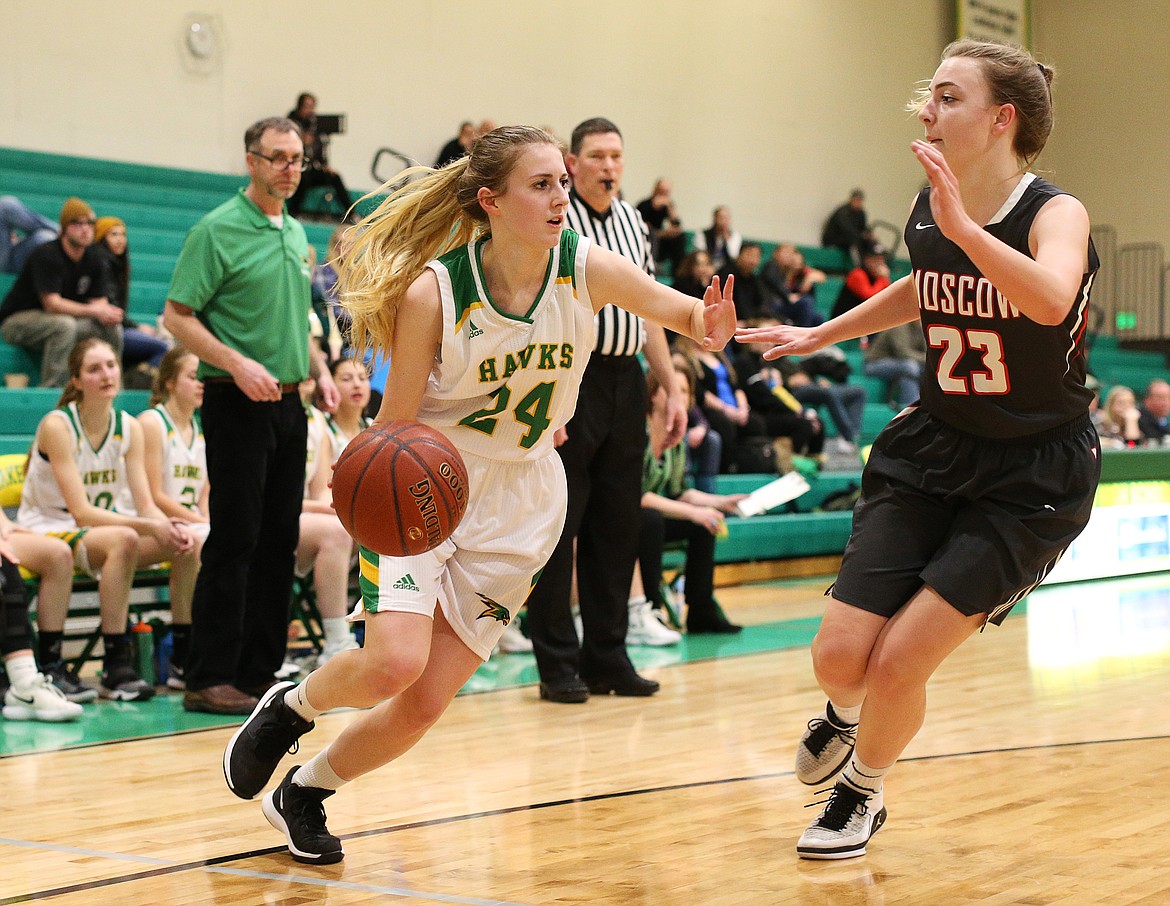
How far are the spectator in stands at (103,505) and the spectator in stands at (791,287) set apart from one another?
312 inches

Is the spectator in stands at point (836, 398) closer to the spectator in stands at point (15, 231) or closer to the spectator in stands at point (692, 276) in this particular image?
the spectator in stands at point (692, 276)

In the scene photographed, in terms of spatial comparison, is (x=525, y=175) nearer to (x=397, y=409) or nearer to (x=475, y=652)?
(x=397, y=409)

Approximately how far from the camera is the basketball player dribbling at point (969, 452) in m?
3.15

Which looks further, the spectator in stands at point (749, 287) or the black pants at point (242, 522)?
the spectator in stands at point (749, 287)

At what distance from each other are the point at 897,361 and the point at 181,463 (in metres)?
9.30

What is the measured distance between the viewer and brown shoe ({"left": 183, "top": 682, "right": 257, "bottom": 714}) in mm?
5395

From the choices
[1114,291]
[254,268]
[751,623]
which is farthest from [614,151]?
[1114,291]

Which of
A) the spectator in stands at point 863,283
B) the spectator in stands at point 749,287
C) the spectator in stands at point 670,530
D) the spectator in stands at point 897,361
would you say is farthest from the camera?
the spectator in stands at point 863,283

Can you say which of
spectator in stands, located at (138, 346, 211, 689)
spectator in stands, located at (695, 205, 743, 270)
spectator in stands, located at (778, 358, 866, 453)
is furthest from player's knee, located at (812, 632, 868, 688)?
spectator in stands, located at (695, 205, 743, 270)

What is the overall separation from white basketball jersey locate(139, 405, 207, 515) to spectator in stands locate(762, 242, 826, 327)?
7420 mm

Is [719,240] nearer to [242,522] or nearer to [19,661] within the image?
[242,522]

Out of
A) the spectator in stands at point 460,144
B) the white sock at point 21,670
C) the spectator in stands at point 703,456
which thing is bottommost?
the white sock at point 21,670

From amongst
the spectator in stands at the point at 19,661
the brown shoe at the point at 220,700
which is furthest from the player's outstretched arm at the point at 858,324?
the spectator in stands at the point at 19,661

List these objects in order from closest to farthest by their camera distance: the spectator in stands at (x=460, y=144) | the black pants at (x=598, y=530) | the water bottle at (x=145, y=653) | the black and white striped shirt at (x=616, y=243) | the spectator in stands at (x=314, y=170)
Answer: the black and white striped shirt at (x=616, y=243) → the black pants at (x=598, y=530) → the water bottle at (x=145, y=653) → the spectator in stands at (x=314, y=170) → the spectator in stands at (x=460, y=144)
